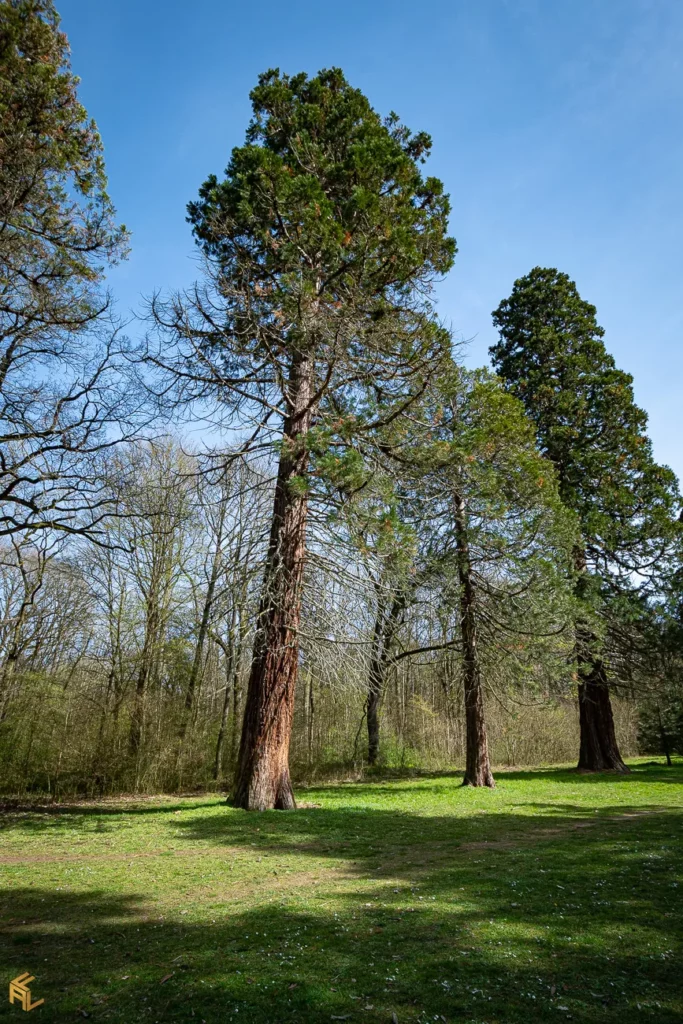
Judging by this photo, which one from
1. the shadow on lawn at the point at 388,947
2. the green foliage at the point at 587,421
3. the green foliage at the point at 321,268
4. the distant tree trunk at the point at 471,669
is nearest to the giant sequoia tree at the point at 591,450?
the green foliage at the point at 587,421

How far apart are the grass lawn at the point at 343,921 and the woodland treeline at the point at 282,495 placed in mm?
2644

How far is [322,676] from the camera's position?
845 centimetres

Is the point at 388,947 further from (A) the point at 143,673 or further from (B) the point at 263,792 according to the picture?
(A) the point at 143,673

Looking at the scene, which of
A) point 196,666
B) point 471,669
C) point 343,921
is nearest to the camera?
point 343,921

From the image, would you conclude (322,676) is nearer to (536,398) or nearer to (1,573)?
(1,573)

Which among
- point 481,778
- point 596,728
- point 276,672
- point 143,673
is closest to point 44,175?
point 276,672

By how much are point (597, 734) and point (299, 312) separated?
14.6 m

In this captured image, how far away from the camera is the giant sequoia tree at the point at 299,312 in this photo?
7.67 metres

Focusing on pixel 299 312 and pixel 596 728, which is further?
pixel 596 728

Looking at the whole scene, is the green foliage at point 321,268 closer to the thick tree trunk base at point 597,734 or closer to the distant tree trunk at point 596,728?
the distant tree trunk at point 596,728

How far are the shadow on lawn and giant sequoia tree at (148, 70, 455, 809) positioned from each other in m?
3.54

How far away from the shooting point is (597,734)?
16172 mm

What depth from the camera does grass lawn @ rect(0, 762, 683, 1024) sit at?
2.62 meters

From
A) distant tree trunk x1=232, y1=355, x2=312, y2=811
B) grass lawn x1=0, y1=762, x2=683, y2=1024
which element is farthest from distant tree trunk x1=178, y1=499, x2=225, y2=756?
grass lawn x1=0, y1=762, x2=683, y2=1024
